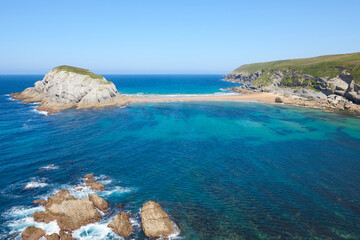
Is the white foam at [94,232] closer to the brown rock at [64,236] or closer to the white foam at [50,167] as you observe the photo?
the brown rock at [64,236]

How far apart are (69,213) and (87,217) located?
208cm

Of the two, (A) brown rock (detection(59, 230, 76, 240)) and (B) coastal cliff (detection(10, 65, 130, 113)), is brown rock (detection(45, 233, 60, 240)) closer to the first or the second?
(A) brown rock (detection(59, 230, 76, 240))

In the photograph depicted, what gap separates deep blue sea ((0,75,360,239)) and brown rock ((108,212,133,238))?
804mm

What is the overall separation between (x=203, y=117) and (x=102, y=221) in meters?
53.0

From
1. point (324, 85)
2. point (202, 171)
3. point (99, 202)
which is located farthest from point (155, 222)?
point (324, 85)

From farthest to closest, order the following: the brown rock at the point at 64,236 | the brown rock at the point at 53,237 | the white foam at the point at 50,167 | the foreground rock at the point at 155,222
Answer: the white foam at the point at 50,167
the foreground rock at the point at 155,222
the brown rock at the point at 64,236
the brown rock at the point at 53,237

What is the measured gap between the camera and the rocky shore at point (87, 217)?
2136cm

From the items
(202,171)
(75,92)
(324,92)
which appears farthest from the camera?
(324,92)

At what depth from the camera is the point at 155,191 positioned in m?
29.0

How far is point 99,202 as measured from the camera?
25641 mm

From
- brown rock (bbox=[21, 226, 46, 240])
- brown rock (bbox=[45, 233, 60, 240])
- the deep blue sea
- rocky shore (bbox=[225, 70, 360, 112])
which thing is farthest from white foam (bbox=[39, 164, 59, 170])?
rocky shore (bbox=[225, 70, 360, 112])

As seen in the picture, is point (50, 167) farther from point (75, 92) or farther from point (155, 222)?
point (75, 92)

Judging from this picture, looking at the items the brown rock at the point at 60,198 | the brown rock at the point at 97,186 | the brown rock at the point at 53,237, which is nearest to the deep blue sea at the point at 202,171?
the brown rock at the point at 97,186

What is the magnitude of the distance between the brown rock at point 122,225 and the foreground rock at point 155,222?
1558 mm
